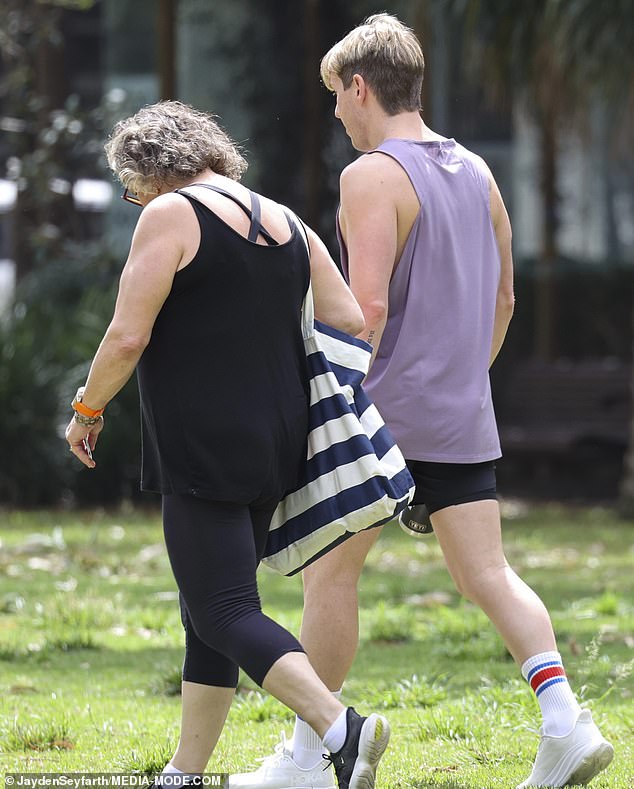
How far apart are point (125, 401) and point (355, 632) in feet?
25.5

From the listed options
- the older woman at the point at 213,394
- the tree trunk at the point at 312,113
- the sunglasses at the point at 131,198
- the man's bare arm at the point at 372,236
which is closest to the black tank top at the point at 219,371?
the older woman at the point at 213,394

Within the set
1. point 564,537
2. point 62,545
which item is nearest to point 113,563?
point 62,545

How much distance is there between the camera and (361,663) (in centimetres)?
563

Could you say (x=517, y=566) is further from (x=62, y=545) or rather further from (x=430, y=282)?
(x=430, y=282)

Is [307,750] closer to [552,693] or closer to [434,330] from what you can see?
[552,693]

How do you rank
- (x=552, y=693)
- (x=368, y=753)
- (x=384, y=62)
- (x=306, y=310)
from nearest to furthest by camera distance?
(x=368, y=753) < (x=306, y=310) < (x=552, y=693) < (x=384, y=62)

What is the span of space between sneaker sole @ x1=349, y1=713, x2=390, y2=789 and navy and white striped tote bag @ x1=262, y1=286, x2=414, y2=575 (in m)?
0.51

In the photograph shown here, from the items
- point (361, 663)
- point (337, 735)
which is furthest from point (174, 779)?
point (361, 663)

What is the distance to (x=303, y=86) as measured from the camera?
Result: 13812 mm

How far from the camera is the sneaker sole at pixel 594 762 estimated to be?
12.2ft

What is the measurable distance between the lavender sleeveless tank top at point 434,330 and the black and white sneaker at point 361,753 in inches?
35.3

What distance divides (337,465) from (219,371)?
393 mm

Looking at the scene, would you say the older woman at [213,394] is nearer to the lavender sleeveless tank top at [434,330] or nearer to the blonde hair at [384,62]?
the lavender sleeveless tank top at [434,330]

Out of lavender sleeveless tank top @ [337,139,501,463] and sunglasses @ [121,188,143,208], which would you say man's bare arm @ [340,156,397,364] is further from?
sunglasses @ [121,188,143,208]
